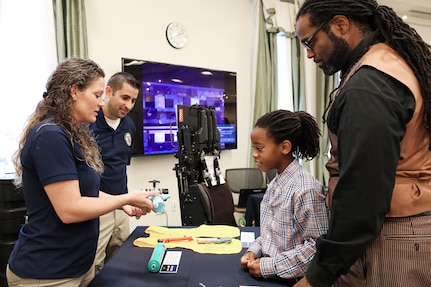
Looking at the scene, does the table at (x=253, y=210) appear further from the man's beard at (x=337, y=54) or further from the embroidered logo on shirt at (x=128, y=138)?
the man's beard at (x=337, y=54)

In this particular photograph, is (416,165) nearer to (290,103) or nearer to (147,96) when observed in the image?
(147,96)

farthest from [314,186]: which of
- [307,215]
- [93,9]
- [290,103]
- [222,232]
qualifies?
[290,103]

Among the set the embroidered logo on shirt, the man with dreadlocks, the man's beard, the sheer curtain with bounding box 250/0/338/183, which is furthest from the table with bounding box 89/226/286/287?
the sheer curtain with bounding box 250/0/338/183

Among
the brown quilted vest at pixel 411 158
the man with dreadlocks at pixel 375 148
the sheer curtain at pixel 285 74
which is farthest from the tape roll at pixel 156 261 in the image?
the sheer curtain at pixel 285 74

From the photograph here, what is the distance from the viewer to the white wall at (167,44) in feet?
10.1

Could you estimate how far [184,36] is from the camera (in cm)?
354

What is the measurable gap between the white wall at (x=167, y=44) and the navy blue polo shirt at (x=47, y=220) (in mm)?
2095

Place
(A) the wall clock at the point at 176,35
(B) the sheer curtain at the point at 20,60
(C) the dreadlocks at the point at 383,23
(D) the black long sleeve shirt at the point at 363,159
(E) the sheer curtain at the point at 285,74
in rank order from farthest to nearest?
(E) the sheer curtain at the point at 285,74 < (A) the wall clock at the point at 176,35 < (B) the sheer curtain at the point at 20,60 < (C) the dreadlocks at the point at 383,23 < (D) the black long sleeve shirt at the point at 363,159

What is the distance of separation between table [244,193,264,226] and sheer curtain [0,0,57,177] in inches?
81.0

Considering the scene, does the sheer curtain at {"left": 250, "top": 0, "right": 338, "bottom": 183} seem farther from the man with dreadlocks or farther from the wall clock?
the man with dreadlocks

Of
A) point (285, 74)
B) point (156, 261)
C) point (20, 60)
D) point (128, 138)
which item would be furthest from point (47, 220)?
point (285, 74)

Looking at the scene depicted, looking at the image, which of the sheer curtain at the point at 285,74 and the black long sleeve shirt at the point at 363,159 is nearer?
the black long sleeve shirt at the point at 363,159

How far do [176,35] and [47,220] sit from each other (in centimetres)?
274

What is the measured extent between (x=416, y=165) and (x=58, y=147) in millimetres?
1075
